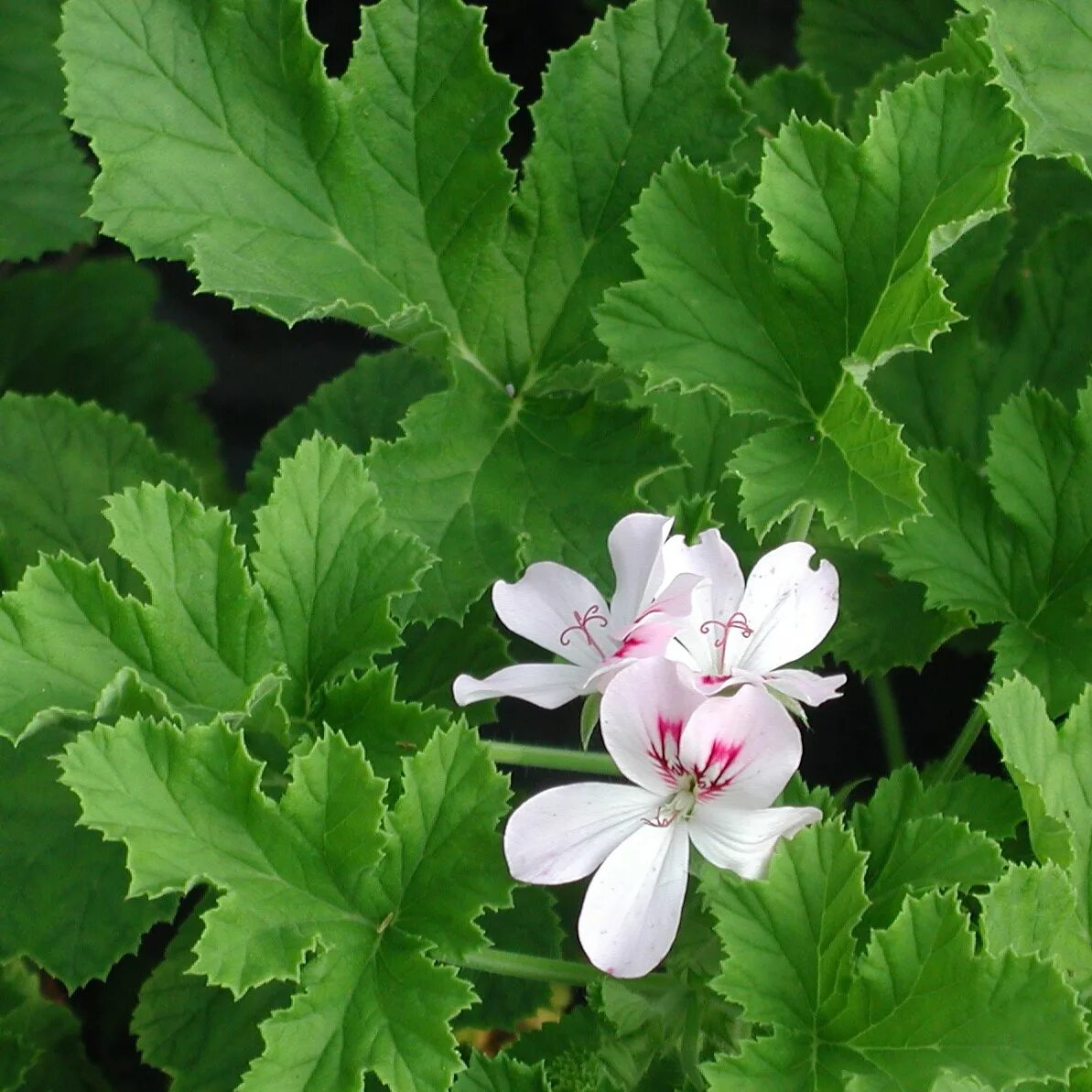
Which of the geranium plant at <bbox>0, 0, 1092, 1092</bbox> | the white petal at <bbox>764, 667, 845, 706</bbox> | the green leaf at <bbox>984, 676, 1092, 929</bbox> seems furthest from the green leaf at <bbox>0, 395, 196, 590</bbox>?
the green leaf at <bbox>984, 676, 1092, 929</bbox>

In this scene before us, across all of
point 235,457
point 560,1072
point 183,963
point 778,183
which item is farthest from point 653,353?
point 235,457

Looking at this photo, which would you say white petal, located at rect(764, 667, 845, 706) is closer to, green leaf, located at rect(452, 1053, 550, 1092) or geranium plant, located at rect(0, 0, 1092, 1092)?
geranium plant, located at rect(0, 0, 1092, 1092)

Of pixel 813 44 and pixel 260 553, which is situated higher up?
pixel 813 44

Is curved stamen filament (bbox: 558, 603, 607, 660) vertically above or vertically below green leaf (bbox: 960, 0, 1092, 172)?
below

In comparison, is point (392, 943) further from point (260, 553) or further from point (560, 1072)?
point (260, 553)

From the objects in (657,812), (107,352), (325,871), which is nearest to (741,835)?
(657,812)

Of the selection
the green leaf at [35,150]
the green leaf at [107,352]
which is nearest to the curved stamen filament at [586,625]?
the green leaf at [35,150]

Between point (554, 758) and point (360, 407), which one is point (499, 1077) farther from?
point (360, 407)

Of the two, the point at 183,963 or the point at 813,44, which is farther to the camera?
the point at 813,44
